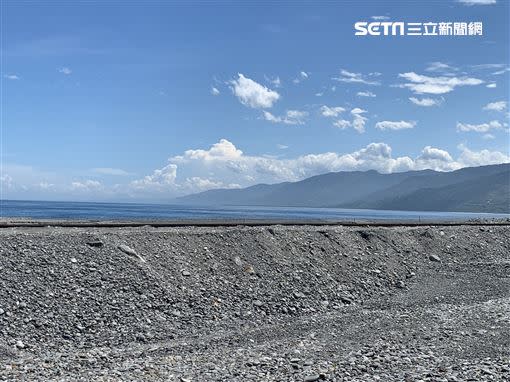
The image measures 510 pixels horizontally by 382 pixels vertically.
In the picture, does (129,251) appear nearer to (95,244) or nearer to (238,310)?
(95,244)

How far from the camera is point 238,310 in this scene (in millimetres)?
23234

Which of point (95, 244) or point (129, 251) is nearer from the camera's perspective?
point (95, 244)

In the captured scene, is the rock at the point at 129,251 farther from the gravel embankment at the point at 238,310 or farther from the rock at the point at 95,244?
the rock at the point at 95,244

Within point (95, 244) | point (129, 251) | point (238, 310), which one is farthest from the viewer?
point (129, 251)

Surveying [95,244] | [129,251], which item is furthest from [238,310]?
[95,244]

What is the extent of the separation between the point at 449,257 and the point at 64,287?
27.1 meters

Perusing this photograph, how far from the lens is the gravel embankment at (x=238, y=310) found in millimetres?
16750

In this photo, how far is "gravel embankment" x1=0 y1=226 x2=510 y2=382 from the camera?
16750 mm

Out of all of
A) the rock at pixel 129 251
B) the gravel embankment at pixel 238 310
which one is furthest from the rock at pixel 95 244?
the rock at pixel 129 251

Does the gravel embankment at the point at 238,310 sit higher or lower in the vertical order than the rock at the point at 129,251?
lower

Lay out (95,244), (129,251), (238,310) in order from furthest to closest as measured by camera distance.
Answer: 1. (129,251)
2. (95,244)
3. (238,310)

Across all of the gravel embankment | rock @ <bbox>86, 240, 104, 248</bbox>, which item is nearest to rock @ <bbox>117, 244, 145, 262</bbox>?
the gravel embankment

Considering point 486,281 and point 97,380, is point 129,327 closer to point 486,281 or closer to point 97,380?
point 97,380

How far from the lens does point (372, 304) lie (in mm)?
26578
